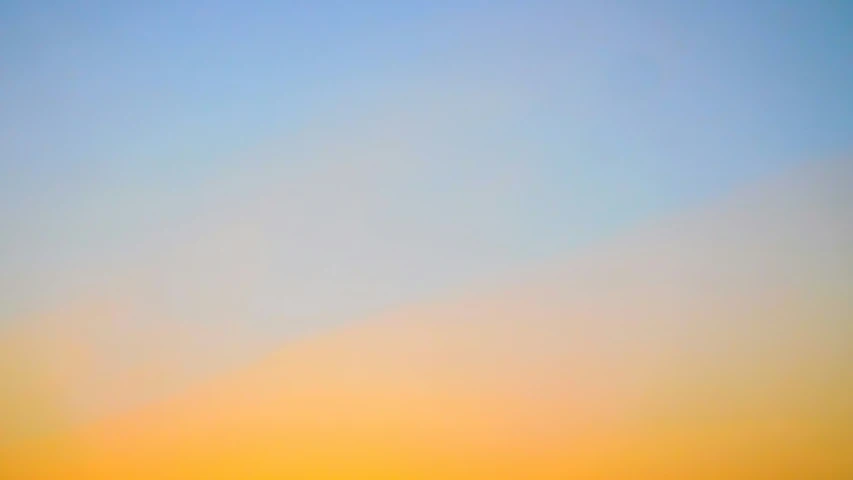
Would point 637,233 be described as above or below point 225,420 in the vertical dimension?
above

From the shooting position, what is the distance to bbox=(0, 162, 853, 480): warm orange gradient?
2.56 metres

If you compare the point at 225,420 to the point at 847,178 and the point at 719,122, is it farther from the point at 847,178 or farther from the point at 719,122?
the point at 847,178

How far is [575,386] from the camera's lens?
2605 mm

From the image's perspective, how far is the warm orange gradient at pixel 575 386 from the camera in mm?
2562

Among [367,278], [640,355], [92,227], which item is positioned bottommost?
[640,355]

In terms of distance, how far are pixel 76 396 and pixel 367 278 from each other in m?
1.09

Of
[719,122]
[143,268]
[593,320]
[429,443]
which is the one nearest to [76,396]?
[143,268]

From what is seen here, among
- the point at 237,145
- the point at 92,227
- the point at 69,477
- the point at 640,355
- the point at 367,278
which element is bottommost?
the point at 69,477

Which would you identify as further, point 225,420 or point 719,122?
point 719,122

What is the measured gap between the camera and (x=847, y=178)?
8.87 ft

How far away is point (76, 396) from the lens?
2576 mm

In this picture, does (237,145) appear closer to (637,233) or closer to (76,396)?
(76,396)

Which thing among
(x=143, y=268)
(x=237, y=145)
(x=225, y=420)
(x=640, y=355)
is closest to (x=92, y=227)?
(x=143, y=268)

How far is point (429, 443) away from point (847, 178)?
1.80m
